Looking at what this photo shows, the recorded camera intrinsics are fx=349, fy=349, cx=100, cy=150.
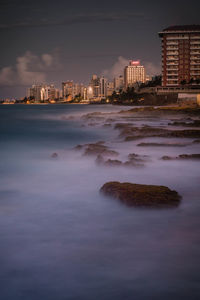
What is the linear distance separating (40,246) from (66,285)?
1.36 m

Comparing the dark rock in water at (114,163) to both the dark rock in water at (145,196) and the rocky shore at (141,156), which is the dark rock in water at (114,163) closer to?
the rocky shore at (141,156)

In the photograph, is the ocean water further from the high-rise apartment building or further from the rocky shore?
the high-rise apartment building

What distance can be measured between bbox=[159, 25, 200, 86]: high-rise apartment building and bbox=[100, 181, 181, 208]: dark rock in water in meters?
92.0

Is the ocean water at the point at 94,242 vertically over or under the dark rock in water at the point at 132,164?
under

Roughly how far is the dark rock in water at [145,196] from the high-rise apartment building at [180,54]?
302ft

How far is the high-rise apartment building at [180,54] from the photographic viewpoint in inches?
3792

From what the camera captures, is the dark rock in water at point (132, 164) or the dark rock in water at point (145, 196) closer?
the dark rock in water at point (145, 196)

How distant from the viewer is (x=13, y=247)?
589 cm

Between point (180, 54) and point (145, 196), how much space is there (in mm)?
95617

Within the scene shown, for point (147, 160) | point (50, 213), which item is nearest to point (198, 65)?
point (147, 160)

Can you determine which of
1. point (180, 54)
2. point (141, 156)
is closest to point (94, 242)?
point (141, 156)

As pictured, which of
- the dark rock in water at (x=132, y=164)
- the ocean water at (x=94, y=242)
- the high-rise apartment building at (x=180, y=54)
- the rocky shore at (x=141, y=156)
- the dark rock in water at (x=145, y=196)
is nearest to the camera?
the ocean water at (x=94, y=242)

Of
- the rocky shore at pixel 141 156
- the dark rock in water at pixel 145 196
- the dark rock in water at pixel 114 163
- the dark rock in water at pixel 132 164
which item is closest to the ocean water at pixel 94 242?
the dark rock in water at pixel 145 196

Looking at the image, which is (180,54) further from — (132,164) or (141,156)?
(132,164)
